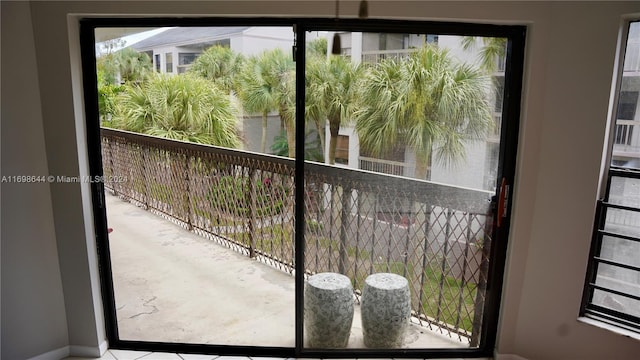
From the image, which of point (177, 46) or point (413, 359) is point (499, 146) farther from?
point (177, 46)

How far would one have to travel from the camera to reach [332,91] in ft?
6.84

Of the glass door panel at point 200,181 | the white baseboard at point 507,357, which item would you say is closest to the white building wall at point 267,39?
the glass door panel at point 200,181

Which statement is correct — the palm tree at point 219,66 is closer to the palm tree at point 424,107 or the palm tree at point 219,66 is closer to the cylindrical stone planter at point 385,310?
the palm tree at point 424,107

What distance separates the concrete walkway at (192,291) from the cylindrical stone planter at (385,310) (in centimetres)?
8

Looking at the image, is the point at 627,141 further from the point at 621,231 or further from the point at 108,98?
the point at 108,98

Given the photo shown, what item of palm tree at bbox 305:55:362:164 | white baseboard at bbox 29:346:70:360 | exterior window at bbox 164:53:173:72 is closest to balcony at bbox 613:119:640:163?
palm tree at bbox 305:55:362:164

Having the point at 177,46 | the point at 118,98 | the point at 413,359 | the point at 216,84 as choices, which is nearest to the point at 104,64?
the point at 118,98

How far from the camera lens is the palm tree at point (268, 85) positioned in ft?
6.89

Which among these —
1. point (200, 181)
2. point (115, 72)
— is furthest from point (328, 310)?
point (115, 72)

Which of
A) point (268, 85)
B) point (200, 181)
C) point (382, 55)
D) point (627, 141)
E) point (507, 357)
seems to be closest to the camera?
point (627, 141)

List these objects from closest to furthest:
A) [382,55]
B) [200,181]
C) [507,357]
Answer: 1. [382,55]
2. [507,357]
3. [200,181]

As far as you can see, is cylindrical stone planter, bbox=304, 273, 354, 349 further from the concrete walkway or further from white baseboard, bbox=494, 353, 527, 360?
white baseboard, bbox=494, 353, 527, 360

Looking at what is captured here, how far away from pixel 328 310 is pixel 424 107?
125cm

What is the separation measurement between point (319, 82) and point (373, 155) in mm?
486
